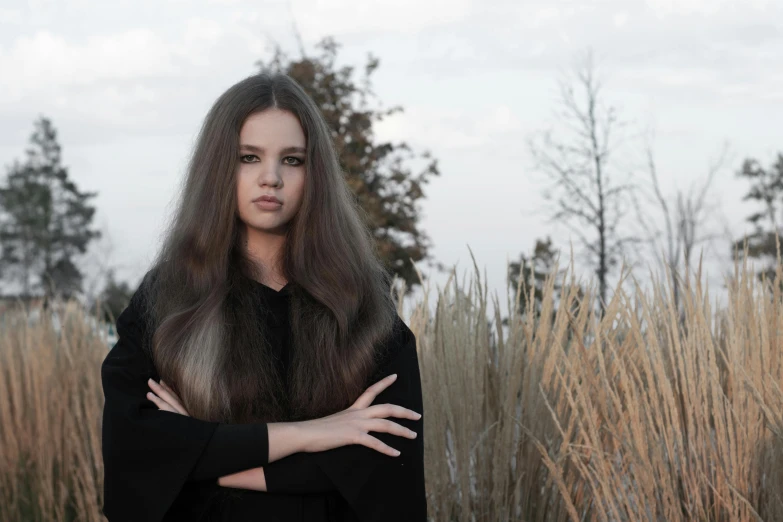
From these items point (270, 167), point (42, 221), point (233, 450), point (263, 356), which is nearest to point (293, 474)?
point (233, 450)

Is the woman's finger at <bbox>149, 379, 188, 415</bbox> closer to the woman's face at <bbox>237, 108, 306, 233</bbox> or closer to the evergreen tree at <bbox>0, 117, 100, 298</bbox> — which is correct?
the woman's face at <bbox>237, 108, 306, 233</bbox>

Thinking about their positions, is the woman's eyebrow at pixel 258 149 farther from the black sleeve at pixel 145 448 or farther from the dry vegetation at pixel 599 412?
the dry vegetation at pixel 599 412

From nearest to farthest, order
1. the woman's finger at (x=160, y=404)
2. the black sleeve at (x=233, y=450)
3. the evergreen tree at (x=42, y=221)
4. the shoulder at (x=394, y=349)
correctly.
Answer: the black sleeve at (x=233, y=450) < the woman's finger at (x=160, y=404) < the shoulder at (x=394, y=349) < the evergreen tree at (x=42, y=221)

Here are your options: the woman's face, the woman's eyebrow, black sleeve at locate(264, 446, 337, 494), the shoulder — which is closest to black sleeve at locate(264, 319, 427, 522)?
black sleeve at locate(264, 446, 337, 494)

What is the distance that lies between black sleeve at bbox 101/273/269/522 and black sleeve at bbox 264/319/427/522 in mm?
92

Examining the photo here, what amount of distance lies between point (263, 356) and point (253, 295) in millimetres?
179

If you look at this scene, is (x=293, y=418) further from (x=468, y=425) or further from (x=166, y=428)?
(x=468, y=425)

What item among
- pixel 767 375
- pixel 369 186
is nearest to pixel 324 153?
pixel 767 375

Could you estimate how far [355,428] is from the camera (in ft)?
6.75

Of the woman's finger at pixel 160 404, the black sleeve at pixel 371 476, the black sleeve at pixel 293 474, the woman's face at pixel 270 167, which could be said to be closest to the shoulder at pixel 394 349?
the black sleeve at pixel 371 476

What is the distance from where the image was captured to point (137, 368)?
2.21 meters

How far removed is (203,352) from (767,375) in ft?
4.64

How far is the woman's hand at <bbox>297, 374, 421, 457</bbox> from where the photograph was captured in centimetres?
204

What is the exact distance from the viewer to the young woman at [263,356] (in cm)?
206
